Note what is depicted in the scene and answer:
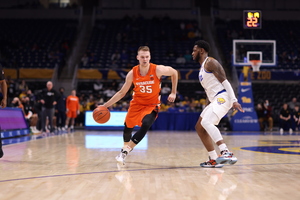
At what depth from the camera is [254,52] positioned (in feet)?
56.9

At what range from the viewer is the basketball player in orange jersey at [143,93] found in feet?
20.3

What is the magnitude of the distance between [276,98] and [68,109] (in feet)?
33.8

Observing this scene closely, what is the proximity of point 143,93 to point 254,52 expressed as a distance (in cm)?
1195

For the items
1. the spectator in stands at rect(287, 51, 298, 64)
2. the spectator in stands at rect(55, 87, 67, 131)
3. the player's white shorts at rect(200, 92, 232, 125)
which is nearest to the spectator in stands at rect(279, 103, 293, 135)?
the spectator in stands at rect(287, 51, 298, 64)

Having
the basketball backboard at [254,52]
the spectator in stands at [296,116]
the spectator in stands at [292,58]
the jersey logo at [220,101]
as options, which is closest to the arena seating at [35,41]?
the basketball backboard at [254,52]

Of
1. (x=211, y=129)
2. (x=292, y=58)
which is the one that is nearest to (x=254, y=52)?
(x=292, y=58)

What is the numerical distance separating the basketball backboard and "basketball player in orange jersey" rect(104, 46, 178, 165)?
11556 millimetres

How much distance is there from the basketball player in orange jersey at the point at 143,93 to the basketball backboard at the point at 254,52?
11556 mm

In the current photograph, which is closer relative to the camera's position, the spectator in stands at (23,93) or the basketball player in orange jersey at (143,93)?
the basketball player in orange jersey at (143,93)

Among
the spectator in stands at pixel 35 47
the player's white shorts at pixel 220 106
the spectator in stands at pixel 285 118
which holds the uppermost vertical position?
the spectator in stands at pixel 35 47

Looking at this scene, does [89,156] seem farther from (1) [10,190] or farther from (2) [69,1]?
(2) [69,1]

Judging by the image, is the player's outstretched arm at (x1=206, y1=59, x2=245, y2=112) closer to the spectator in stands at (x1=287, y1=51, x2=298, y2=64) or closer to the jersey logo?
the jersey logo

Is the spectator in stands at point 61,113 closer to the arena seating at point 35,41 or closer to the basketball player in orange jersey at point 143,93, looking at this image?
the arena seating at point 35,41

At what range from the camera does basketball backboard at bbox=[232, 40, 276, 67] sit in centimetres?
1731
